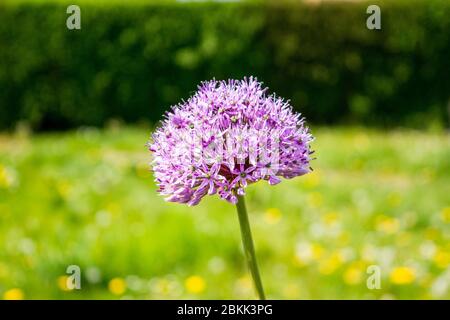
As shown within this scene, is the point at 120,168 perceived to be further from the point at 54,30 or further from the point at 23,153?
Result: the point at 54,30

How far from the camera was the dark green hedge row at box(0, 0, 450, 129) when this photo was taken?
38.0ft

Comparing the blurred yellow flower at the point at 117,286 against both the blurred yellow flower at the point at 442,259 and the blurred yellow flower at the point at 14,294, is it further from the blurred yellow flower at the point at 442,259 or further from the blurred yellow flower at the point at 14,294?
the blurred yellow flower at the point at 442,259

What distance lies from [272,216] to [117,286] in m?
1.76

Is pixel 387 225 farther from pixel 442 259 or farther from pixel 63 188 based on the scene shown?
pixel 63 188

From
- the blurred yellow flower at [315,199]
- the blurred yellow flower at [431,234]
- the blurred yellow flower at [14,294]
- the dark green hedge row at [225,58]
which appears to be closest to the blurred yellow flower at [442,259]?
the blurred yellow flower at [431,234]

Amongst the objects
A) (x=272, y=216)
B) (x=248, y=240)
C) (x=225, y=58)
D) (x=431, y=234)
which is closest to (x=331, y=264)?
(x=272, y=216)

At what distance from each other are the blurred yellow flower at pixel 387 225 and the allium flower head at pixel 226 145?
346 cm

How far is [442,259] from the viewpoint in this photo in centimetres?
449

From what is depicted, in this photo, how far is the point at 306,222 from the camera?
551 centimetres

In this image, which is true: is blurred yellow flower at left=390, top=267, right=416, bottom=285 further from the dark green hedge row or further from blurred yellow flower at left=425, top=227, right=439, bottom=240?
the dark green hedge row

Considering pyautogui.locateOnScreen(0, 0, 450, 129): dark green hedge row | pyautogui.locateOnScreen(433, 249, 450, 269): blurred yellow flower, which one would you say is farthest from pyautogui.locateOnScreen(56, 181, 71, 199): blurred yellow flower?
pyautogui.locateOnScreen(0, 0, 450, 129): dark green hedge row

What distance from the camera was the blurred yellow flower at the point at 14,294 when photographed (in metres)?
3.85

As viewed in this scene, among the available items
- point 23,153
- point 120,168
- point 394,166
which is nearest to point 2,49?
point 23,153
